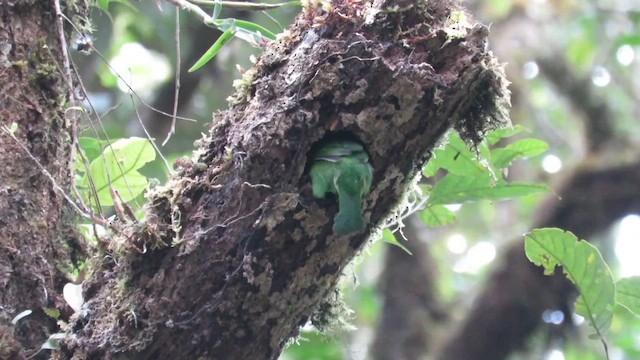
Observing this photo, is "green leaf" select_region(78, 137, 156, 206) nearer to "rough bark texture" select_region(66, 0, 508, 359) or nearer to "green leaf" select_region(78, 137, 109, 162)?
"green leaf" select_region(78, 137, 109, 162)

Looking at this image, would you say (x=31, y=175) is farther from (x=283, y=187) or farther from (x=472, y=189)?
(x=472, y=189)

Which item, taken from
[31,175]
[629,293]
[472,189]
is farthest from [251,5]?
[629,293]

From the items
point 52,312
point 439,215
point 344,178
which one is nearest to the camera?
point 344,178

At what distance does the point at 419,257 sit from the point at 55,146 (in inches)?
109

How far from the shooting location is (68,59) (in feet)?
4.18

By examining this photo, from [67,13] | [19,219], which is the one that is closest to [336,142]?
[19,219]

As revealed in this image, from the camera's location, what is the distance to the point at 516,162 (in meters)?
3.61

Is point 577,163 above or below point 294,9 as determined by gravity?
below

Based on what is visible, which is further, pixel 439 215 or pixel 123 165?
pixel 439 215

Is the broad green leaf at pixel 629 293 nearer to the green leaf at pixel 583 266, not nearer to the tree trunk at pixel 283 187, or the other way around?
the green leaf at pixel 583 266

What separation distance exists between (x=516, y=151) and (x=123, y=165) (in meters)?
0.82

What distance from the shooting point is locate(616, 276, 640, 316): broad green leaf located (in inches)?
56.6

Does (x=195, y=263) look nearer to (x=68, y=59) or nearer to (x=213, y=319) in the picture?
(x=213, y=319)

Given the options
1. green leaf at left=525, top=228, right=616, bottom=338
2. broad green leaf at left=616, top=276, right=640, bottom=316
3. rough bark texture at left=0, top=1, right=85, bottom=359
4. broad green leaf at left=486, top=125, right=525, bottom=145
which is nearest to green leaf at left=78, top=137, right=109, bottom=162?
rough bark texture at left=0, top=1, right=85, bottom=359
